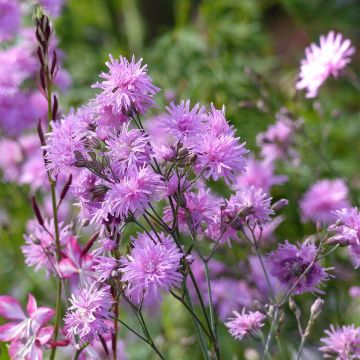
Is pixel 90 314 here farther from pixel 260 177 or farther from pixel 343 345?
pixel 260 177

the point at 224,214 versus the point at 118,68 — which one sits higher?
the point at 118,68

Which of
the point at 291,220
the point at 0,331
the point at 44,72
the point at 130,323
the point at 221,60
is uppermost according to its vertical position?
the point at 221,60

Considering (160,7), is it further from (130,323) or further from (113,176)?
(113,176)

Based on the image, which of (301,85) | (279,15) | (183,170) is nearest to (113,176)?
(183,170)

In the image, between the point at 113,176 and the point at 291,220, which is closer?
the point at 113,176

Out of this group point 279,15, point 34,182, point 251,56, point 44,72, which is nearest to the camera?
point 44,72

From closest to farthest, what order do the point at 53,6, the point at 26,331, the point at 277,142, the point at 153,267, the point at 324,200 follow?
the point at 153,267 < the point at 26,331 < the point at 324,200 < the point at 277,142 < the point at 53,6

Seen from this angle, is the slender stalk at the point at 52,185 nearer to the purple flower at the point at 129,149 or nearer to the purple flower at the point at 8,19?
the purple flower at the point at 129,149

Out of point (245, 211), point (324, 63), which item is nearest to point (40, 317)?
point (245, 211)
